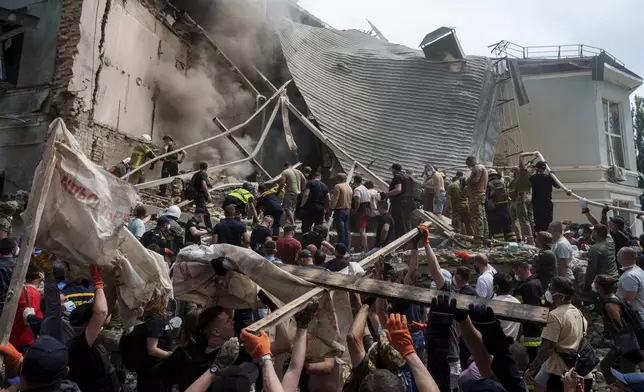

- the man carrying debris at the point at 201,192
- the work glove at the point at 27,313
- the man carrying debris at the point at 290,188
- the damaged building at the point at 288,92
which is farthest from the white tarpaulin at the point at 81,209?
the damaged building at the point at 288,92

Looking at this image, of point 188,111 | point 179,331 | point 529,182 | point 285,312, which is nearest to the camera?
point 285,312

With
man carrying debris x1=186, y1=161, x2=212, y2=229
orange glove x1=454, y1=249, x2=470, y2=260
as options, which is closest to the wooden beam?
orange glove x1=454, y1=249, x2=470, y2=260

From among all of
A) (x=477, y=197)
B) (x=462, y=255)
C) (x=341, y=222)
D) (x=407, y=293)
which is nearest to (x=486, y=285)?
(x=462, y=255)

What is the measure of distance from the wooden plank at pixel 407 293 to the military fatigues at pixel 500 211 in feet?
22.7

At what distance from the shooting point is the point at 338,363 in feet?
9.97

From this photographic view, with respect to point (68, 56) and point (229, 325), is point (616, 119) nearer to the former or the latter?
point (68, 56)

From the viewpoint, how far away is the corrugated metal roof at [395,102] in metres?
15.0

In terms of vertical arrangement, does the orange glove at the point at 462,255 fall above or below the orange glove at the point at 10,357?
above

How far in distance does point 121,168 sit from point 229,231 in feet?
17.7

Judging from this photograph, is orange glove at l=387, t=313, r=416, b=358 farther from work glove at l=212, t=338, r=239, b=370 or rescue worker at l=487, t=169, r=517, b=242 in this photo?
rescue worker at l=487, t=169, r=517, b=242

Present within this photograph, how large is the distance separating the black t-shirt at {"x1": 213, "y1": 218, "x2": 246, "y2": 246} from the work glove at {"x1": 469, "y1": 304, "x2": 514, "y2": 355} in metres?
4.93

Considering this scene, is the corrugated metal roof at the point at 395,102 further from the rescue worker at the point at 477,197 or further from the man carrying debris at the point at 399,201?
the rescue worker at the point at 477,197

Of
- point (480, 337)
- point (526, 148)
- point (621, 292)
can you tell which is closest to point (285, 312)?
point (480, 337)

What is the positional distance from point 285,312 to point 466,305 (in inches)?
36.1
